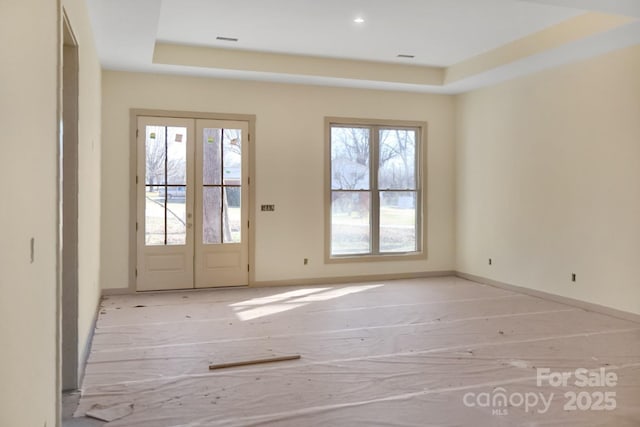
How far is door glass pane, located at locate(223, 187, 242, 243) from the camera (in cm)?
673

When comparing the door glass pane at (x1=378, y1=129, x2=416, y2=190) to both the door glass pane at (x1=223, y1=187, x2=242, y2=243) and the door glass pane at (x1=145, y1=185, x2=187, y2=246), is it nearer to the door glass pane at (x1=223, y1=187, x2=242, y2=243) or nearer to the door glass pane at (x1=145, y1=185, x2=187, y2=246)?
the door glass pane at (x1=223, y1=187, x2=242, y2=243)

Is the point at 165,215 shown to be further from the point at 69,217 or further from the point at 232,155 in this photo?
the point at 69,217

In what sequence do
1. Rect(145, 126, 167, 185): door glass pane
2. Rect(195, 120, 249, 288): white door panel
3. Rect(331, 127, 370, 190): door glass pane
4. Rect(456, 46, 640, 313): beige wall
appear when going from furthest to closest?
Rect(331, 127, 370, 190): door glass pane
Rect(195, 120, 249, 288): white door panel
Rect(145, 126, 167, 185): door glass pane
Rect(456, 46, 640, 313): beige wall

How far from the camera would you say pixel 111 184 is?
6.21m

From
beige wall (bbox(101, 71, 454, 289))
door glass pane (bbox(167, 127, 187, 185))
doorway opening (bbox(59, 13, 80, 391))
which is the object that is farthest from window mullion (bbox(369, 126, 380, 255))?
doorway opening (bbox(59, 13, 80, 391))

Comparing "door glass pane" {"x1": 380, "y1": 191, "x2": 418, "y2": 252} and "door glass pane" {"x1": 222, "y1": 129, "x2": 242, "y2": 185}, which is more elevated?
"door glass pane" {"x1": 222, "y1": 129, "x2": 242, "y2": 185}

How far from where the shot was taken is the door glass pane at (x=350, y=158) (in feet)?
24.1

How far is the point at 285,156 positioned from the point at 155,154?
1.79 metres

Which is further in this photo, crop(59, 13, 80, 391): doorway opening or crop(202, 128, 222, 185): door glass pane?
crop(202, 128, 222, 185): door glass pane
